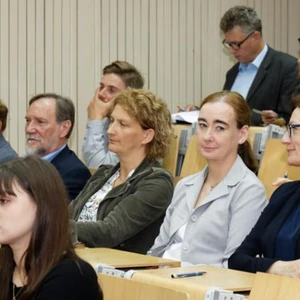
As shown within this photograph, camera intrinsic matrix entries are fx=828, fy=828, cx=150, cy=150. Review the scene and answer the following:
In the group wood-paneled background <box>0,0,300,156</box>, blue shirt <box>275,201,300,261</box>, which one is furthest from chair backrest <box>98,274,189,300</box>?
wood-paneled background <box>0,0,300,156</box>

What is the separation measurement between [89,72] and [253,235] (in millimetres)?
3259

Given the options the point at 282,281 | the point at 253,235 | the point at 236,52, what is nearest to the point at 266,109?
the point at 236,52

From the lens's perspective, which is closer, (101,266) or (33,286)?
(33,286)

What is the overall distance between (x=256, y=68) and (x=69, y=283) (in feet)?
11.9

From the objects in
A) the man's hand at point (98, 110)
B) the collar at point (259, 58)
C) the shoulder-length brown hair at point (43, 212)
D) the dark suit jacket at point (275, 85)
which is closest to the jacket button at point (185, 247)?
the shoulder-length brown hair at point (43, 212)

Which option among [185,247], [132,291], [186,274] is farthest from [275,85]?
[132,291]

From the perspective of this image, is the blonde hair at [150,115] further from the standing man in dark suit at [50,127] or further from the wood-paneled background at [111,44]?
the wood-paneled background at [111,44]

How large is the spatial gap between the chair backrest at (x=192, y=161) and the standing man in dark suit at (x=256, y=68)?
101cm

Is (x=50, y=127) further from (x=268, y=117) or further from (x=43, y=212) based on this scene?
(x=43, y=212)

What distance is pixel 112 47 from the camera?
244 inches

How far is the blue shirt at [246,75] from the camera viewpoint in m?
5.54

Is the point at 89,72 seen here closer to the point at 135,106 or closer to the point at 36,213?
the point at 135,106

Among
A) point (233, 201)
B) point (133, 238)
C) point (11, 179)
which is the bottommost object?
point (133, 238)

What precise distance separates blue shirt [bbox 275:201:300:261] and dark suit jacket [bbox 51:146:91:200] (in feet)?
5.71
